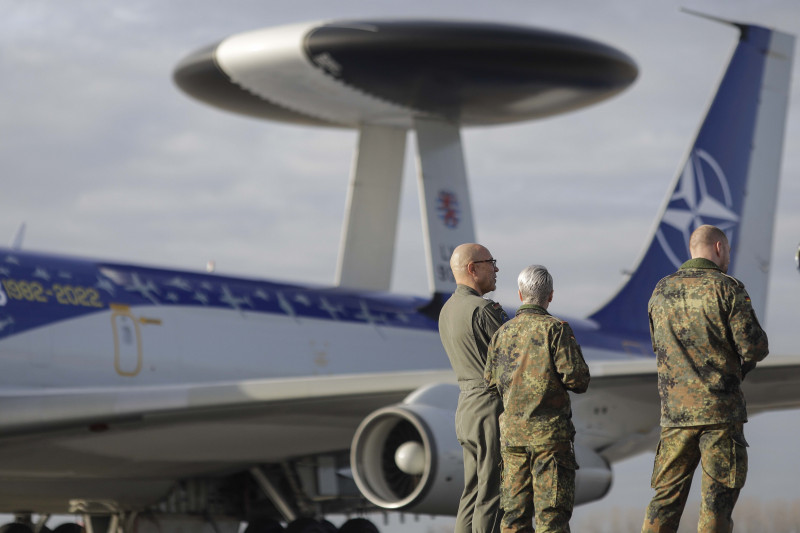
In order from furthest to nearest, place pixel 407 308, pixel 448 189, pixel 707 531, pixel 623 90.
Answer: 1. pixel 448 189
2. pixel 623 90
3. pixel 407 308
4. pixel 707 531

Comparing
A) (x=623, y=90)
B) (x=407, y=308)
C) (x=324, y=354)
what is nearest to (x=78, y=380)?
(x=324, y=354)

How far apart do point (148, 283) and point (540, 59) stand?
6453 millimetres

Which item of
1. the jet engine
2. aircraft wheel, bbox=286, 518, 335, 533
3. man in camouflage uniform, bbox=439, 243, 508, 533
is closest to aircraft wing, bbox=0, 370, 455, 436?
the jet engine

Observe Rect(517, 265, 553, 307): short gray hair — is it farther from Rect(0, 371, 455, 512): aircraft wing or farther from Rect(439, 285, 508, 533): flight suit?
Rect(0, 371, 455, 512): aircraft wing

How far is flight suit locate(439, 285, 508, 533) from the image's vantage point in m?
4.41

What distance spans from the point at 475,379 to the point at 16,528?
7.98 meters

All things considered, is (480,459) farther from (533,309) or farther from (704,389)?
(704,389)

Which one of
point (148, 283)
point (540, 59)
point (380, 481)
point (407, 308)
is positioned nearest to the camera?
point (380, 481)

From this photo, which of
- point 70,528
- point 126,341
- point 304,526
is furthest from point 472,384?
point 70,528

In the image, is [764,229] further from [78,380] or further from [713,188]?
[78,380]

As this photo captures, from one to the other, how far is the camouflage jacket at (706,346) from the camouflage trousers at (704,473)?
6 cm

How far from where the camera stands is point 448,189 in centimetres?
1656

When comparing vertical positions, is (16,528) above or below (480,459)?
above

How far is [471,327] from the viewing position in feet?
14.8
